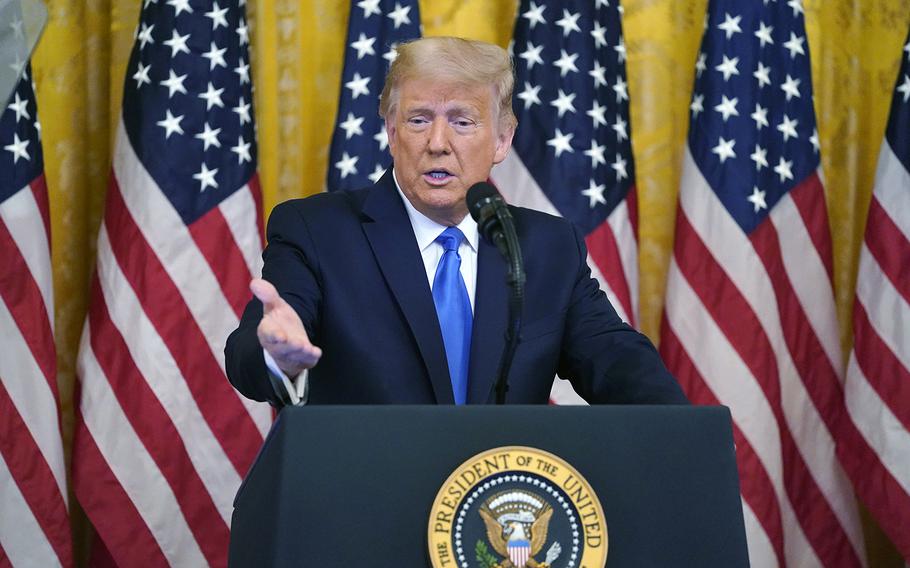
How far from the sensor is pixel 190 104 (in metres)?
3.84

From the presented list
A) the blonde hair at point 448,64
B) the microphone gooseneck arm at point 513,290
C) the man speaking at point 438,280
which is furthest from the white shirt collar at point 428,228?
the microphone gooseneck arm at point 513,290

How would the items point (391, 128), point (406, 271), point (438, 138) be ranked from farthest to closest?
point (391, 128) → point (438, 138) → point (406, 271)

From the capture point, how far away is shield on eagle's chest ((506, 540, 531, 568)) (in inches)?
57.9

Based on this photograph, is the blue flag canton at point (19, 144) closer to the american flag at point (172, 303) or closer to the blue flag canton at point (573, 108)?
the american flag at point (172, 303)

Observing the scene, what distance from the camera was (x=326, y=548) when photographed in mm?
1465

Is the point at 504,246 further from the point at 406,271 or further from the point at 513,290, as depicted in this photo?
the point at 406,271

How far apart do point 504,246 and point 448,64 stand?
86cm

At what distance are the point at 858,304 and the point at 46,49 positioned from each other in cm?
302

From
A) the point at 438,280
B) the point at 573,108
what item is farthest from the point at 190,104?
the point at 438,280

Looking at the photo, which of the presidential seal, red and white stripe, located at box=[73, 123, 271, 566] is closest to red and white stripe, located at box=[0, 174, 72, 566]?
red and white stripe, located at box=[73, 123, 271, 566]

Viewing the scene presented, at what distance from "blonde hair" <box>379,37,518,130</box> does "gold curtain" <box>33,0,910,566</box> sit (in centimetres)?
179

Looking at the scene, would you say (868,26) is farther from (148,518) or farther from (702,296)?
(148,518)

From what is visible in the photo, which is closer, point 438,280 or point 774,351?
point 438,280

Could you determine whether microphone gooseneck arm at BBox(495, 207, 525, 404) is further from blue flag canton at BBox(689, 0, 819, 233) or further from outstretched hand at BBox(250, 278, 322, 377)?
blue flag canton at BBox(689, 0, 819, 233)
